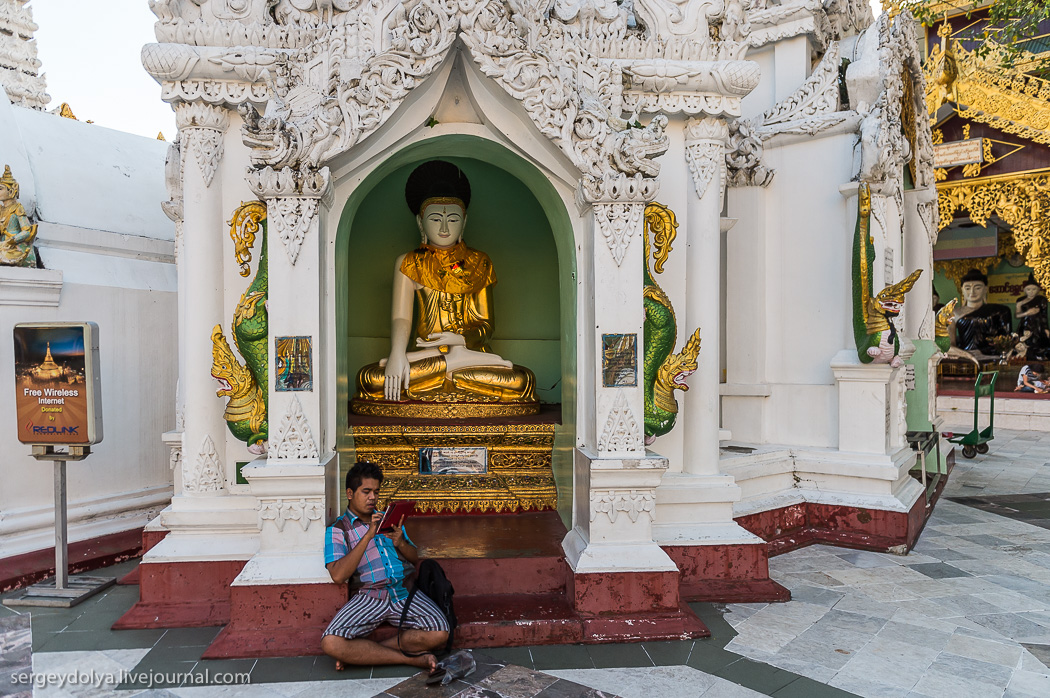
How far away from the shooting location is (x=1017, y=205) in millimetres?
14875

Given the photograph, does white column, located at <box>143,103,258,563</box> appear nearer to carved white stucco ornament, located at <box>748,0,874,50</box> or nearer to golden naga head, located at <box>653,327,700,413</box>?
golden naga head, located at <box>653,327,700,413</box>

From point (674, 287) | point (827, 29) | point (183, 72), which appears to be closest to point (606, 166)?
point (674, 287)

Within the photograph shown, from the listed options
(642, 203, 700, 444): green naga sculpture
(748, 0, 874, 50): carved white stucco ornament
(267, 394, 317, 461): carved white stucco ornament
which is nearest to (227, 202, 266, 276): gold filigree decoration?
(267, 394, 317, 461): carved white stucco ornament

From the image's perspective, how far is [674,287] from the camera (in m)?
5.12

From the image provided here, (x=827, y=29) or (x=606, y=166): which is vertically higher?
(x=827, y=29)

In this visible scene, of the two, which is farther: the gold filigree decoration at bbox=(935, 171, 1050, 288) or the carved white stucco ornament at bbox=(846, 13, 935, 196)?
the gold filigree decoration at bbox=(935, 171, 1050, 288)

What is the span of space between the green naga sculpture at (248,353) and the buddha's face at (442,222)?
1.80 metres

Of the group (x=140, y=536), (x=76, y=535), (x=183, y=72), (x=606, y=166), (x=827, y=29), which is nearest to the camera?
(x=606, y=166)

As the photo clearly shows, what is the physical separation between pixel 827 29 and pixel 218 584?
7.59m

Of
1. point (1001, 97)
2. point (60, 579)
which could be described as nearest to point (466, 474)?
point (60, 579)

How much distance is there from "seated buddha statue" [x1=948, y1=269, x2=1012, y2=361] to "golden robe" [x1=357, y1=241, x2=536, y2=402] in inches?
669

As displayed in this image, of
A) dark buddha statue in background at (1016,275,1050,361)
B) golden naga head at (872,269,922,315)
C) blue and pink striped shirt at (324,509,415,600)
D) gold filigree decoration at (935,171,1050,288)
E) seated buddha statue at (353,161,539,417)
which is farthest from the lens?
dark buddha statue in background at (1016,275,1050,361)

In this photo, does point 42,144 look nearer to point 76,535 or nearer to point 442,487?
point 76,535

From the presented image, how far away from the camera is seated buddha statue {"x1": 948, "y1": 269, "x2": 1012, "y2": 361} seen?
61.9ft
